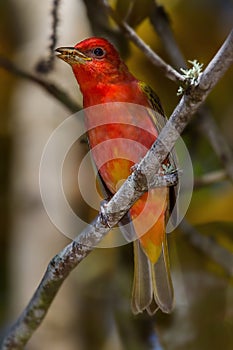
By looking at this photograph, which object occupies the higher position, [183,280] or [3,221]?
[3,221]

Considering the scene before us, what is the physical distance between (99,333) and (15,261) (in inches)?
22.3

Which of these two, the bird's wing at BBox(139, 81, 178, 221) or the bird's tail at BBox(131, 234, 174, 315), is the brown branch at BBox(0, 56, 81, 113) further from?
the bird's tail at BBox(131, 234, 174, 315)

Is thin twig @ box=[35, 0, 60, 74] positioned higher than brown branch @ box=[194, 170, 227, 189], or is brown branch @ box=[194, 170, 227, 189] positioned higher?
thin twig @ box=[35, 0, 60, 74]

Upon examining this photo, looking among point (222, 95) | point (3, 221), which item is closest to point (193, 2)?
point (222, 95)

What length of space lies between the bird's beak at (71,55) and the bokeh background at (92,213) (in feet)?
0.74

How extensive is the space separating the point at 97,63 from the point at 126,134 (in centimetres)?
30

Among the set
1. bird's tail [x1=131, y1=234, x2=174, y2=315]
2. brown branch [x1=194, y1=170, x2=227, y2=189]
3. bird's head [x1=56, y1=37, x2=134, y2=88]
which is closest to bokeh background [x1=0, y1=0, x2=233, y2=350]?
brown branch [x1=194, y1=170, x2=227, y2=189]

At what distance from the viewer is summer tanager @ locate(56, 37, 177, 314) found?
9.65ft

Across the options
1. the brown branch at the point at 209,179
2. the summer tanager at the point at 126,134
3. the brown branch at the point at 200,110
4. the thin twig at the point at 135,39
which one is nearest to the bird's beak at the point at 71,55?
the summer tanager at the point at 126,134

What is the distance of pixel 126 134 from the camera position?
116 inches

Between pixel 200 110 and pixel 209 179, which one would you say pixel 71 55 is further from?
pixel 209 179

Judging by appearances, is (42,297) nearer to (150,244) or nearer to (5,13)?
(150,244)

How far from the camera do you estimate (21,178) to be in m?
3.58

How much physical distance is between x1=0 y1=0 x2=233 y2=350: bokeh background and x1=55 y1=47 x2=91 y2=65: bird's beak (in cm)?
22
